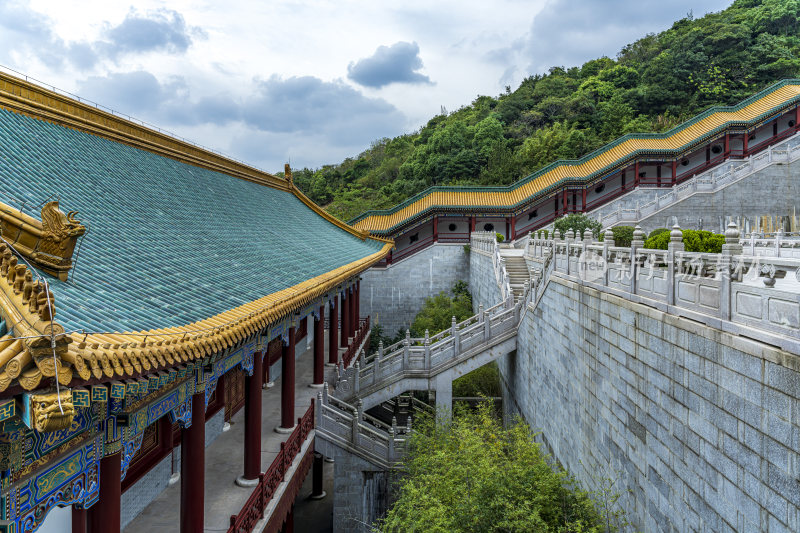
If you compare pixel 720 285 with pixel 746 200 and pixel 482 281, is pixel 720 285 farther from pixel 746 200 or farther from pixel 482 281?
pixel 746 200

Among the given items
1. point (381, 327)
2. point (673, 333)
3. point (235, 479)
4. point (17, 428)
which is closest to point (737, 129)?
point (381, 327)

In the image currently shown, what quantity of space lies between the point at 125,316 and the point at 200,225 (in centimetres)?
511

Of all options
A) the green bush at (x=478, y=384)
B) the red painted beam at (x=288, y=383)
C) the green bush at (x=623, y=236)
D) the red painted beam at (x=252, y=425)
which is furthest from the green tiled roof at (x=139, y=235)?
the green bush at (x=623, y=236)

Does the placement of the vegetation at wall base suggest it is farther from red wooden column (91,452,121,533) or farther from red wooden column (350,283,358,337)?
red wooden column (350,283,358,337)

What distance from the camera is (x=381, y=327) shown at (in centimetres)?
2878

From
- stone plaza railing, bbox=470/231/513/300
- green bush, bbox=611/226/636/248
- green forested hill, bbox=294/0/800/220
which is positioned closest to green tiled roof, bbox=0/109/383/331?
stone plaza railing, bbox=470/231/513/300

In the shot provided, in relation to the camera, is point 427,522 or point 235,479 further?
point 235,479

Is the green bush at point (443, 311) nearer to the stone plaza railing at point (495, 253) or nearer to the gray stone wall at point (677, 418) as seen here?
the stone plaza railing at point (495, 253)

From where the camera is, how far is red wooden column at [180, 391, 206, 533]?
613 centimetres

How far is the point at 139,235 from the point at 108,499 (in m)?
3.59

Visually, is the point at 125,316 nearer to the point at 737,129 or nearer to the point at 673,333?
the point at 673,333

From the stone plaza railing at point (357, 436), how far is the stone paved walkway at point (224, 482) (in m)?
0.80

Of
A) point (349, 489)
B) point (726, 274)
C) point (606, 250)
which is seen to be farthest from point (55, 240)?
point (349, 489)

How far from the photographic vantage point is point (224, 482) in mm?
8469
